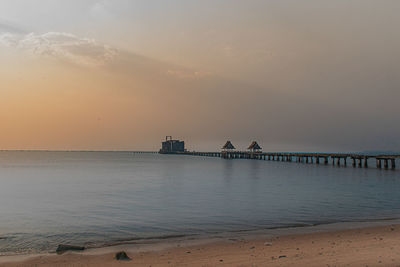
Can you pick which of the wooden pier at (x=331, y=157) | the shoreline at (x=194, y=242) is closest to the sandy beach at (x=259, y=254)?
the shoreline at (x=194, y=242)

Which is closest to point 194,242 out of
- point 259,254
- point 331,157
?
point 259,254

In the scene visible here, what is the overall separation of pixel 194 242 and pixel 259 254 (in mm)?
3035

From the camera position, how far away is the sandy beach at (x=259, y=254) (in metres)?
8.01

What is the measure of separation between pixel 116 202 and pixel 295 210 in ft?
38.5

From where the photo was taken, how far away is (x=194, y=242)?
1133cm

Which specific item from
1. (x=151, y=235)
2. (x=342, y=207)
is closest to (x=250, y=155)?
(x=342, y=207)

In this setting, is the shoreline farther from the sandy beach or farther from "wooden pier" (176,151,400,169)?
"wooden pier" (176,151,400,169)

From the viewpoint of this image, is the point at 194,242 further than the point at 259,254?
Yes

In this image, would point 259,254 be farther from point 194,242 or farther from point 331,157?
point 331,157

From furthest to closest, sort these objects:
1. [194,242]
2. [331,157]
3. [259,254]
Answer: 1. [331,157]
2. [194,242]
3. [259,254]

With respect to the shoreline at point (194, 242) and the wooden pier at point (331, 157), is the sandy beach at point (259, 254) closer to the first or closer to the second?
the shoreline at point (194, 242)

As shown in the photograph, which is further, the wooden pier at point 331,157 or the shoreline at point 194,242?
the wooden pier at point 331,157

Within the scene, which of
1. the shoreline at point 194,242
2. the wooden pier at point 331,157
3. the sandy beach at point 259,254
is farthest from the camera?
the wooden pier at point 331,157

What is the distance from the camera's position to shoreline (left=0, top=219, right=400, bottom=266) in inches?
358
